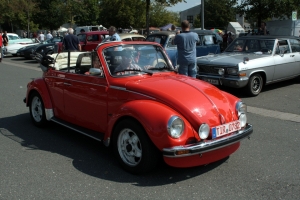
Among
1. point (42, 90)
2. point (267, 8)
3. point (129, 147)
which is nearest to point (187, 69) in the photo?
point (42, 90)

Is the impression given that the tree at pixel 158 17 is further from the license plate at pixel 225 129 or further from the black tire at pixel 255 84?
the license plate at pixel 225 129

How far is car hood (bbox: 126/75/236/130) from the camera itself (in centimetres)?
420

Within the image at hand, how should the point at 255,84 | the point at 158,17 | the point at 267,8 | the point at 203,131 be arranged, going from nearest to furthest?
1. the point at 203,131
2. the point at 255,84
3. the point at 267,8
4. the point at 158,17

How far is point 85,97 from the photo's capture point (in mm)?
5219

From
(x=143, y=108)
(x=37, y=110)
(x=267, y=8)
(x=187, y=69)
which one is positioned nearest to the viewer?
(x=143, y=108)

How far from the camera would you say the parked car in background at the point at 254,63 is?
8.89 m

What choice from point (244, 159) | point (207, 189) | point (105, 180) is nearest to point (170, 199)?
point (207, 189)

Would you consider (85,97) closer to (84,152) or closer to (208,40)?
(84,152)

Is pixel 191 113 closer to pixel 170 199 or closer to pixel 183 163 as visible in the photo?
pixel 183 163

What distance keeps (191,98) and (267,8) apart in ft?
52.8

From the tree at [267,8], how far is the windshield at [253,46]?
8936 millimetres

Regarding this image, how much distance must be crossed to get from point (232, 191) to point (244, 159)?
1042 mm

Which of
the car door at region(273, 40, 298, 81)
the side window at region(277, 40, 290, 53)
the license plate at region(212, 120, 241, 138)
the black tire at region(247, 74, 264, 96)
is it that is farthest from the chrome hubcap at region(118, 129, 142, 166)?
the side window at region(277, 40, 290, 53)

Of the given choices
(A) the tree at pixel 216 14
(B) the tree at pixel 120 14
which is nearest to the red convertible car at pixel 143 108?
(B) the tree at pixel 120 14
